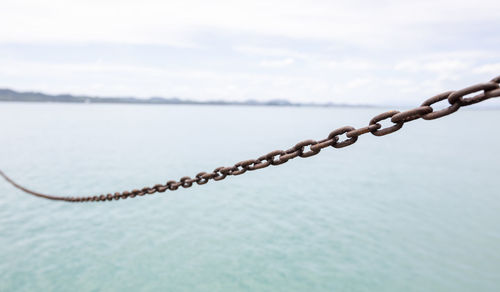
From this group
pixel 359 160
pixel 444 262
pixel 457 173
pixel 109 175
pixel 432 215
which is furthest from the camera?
pixel 359 160

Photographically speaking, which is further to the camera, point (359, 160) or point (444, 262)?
point (359, 160)

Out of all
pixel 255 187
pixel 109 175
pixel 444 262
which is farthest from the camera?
pixel 109 175

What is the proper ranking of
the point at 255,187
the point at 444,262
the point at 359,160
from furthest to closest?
the point at 359,160 < the point at 255,187 < the point at 444,262

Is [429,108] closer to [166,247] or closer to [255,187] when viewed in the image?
[166,247]

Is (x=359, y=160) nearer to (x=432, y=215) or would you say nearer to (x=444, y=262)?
(x=432, y=215)

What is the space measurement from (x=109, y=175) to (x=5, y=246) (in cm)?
1032

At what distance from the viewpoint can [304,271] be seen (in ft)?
25.3

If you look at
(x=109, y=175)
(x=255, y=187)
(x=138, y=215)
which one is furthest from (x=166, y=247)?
(x=109, y=175)

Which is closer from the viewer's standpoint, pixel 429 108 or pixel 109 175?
pixel 429 108

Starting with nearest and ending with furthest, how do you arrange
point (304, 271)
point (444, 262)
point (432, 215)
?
point (304, 271) < point (444, 262) < point (432, 215)

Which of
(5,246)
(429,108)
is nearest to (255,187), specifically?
(5,246)

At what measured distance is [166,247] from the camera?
8.88 metres

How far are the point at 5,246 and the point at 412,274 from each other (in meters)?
10.6

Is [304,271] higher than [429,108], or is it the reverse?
[429,108]
